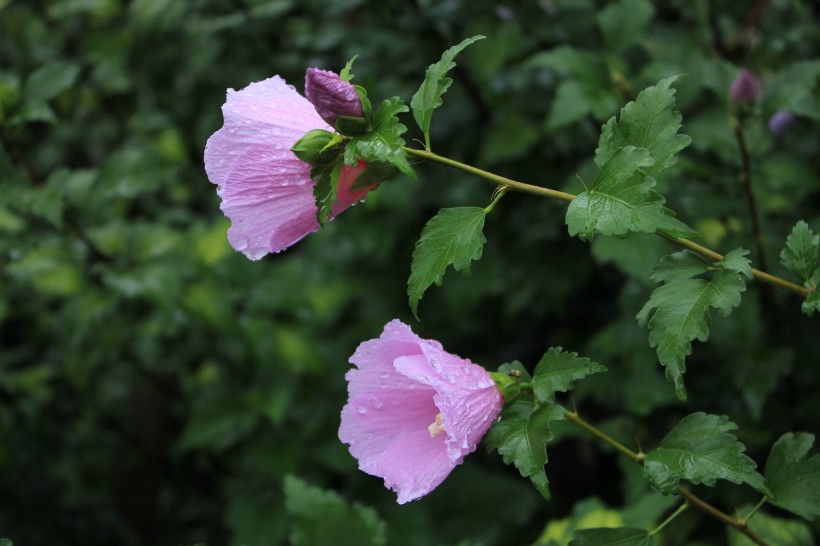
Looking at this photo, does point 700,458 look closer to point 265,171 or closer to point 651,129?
point 651,129

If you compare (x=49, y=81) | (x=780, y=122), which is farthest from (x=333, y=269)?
(x=780, y=122)

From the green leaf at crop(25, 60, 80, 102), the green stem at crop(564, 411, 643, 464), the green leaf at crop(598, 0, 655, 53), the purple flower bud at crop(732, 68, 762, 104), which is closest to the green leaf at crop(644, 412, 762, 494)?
the green stem at crop(564, 411, 643, 464)

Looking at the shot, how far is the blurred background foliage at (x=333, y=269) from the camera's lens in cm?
190

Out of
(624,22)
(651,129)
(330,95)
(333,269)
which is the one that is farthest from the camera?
(333,269)

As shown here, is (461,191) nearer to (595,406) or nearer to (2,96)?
(595,406)

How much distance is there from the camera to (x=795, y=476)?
1.12 meters

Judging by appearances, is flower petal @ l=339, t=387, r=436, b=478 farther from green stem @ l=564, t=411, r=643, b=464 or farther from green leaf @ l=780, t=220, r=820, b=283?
green leaf @ l=780, t=220, r=820, b=283

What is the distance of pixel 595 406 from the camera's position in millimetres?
2742

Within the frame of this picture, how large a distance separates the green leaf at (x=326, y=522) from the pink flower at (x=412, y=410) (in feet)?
1.02

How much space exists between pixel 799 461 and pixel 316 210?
2.25ft

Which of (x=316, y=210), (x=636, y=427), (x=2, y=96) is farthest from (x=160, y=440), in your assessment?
(x=316, y=210)

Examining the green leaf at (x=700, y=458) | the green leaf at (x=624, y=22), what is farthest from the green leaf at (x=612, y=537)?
the green leaf at (x=624, y=22)

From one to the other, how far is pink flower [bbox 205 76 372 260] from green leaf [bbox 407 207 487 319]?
0.10 metres

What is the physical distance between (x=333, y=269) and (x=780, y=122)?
1.27m
